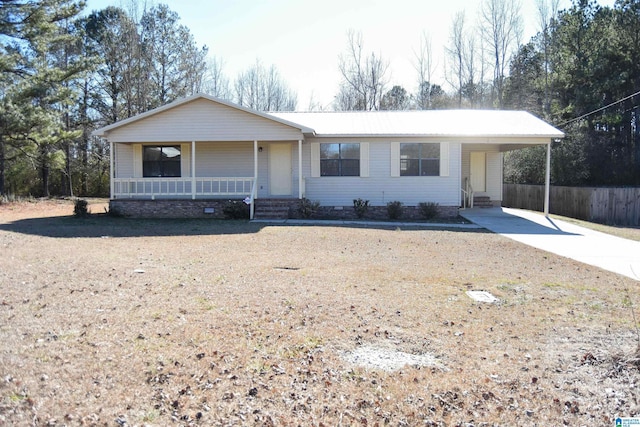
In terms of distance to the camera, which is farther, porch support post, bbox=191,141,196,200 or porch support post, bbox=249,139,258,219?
porch support post, bbox=191,141,196,200

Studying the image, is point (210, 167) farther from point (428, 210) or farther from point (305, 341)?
point (305, 341)

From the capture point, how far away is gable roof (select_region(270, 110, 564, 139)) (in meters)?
17.0

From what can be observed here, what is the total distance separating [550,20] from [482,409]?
34.7 m

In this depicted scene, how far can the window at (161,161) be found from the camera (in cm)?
1825

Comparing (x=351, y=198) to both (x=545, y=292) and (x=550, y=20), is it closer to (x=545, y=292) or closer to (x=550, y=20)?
(x=545, y=292)

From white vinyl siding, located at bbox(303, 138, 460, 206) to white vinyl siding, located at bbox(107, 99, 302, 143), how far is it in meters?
1.80

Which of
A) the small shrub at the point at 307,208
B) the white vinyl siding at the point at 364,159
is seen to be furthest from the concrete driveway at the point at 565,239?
the small shrub at the point at 307,208

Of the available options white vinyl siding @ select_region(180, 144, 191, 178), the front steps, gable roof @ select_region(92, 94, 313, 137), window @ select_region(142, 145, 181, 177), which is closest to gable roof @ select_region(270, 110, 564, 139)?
gable roof @ select_region(92, 94, 313, 137)

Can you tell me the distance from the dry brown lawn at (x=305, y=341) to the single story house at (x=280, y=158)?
26.3 feet

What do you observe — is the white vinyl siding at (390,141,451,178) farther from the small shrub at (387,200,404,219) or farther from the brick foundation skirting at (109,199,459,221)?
the brick foundation skirting at (109,199,459,221)

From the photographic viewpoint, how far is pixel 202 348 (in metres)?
4.41

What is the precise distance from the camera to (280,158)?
59.1ft

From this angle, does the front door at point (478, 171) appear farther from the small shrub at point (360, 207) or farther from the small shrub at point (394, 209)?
the small shrub at point (360, 207)

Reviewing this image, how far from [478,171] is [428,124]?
3848 millimetres
